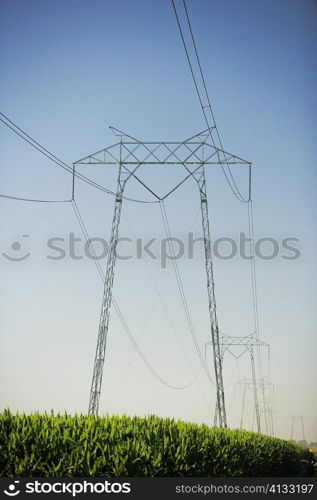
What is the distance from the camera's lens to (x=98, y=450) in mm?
11938

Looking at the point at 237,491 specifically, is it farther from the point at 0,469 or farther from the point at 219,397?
the point at 219,397

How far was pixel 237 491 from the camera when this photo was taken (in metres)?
10.4

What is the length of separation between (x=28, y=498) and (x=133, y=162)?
2213cm

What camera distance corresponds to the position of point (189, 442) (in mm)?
14156

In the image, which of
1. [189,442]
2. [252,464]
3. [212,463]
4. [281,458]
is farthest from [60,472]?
[281,458]

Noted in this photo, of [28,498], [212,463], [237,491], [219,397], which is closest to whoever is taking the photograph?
[28,498]

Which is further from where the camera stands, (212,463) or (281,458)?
(281,458)

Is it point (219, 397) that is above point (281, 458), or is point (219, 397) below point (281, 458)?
above

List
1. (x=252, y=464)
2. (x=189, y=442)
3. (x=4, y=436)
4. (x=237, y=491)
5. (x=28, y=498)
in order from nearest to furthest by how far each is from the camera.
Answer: (x=28, y=498) < (x=237, y=491) < (x=4, y=436) < (x=189, y=442) < (x=252, y=464)

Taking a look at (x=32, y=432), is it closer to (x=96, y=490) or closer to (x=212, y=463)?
(x=96, y=490)

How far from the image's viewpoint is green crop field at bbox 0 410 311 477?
10992mm

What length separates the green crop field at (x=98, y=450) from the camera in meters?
11.0

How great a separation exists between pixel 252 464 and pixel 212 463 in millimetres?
6402

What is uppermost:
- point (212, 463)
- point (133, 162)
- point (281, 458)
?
point (133, 162)
